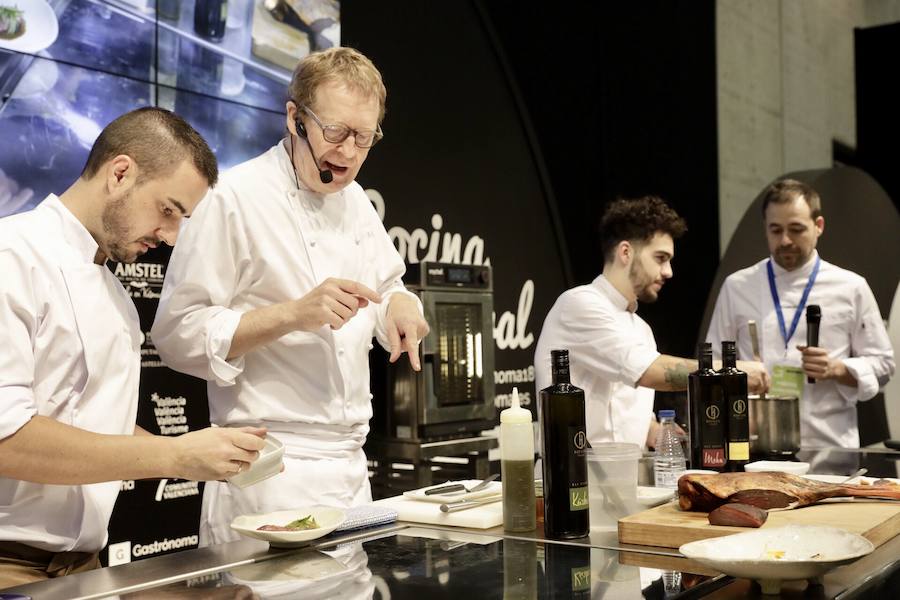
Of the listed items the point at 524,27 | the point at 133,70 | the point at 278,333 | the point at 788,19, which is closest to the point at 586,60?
the point at 524,27

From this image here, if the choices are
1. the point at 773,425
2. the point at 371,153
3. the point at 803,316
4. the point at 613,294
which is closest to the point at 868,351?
the point at 803,316

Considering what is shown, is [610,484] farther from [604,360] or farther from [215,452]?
[604,360]

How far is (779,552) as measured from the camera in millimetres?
1244

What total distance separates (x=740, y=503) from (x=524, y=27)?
14.7ft

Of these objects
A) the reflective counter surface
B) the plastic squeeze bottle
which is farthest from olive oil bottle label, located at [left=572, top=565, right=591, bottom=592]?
the plastic squeeze bottle

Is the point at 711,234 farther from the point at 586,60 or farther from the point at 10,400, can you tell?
the point at 10,400

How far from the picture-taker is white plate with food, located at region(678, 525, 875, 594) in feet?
3.78

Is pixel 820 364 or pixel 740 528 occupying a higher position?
pixel 820 364

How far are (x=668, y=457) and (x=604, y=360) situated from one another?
1.11 metres

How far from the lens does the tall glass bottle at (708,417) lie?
2.08 metres

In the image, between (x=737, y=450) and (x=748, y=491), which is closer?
(x=748, y=491)

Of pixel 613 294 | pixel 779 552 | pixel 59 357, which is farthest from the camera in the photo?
pixel 613 294

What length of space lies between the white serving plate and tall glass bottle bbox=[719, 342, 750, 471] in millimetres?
330

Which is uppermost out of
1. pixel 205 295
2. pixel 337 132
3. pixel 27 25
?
pixel 27 25
